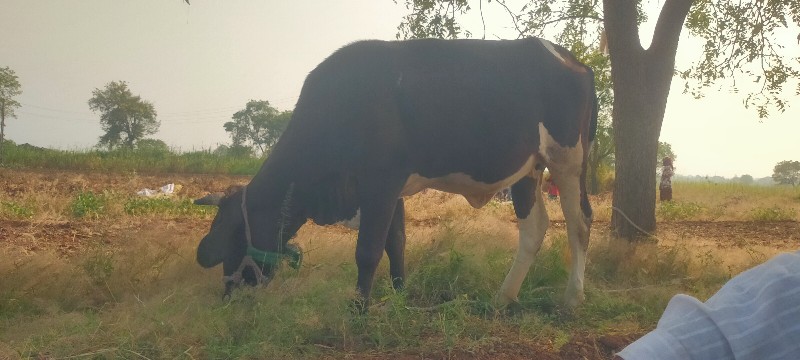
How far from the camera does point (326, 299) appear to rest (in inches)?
173

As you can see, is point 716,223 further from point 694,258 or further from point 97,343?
point 97,343

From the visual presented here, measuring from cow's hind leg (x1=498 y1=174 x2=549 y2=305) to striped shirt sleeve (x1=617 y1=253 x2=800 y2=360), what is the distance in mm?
4181

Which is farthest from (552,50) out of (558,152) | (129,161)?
(129,161)

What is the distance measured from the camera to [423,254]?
20.7 feet

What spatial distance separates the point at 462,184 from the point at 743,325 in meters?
4.20

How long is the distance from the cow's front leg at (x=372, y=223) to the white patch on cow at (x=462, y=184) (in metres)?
0.32

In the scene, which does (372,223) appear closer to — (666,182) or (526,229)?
(526,229)

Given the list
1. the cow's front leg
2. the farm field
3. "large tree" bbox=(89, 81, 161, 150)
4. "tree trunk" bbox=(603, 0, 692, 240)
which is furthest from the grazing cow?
"large tree" bbox=(89, 81, 161, 150)

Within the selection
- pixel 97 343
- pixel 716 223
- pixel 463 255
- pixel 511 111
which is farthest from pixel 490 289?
pixel 716 223

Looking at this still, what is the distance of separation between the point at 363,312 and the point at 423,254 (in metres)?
1.97

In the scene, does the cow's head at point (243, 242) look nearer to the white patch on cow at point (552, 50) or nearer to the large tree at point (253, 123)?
the white patch on cow at point (552, 50)

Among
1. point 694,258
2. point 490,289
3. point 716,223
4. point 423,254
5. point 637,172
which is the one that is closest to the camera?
point 490,289

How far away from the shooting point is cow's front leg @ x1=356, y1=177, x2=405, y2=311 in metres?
4.69

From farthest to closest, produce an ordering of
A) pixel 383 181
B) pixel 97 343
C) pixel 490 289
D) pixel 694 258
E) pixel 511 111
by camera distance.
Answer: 1. pixel 694 258
2. pixel 490 289
3. pixel 511 111
4. pixel 383 181
5. pixel 97 343
